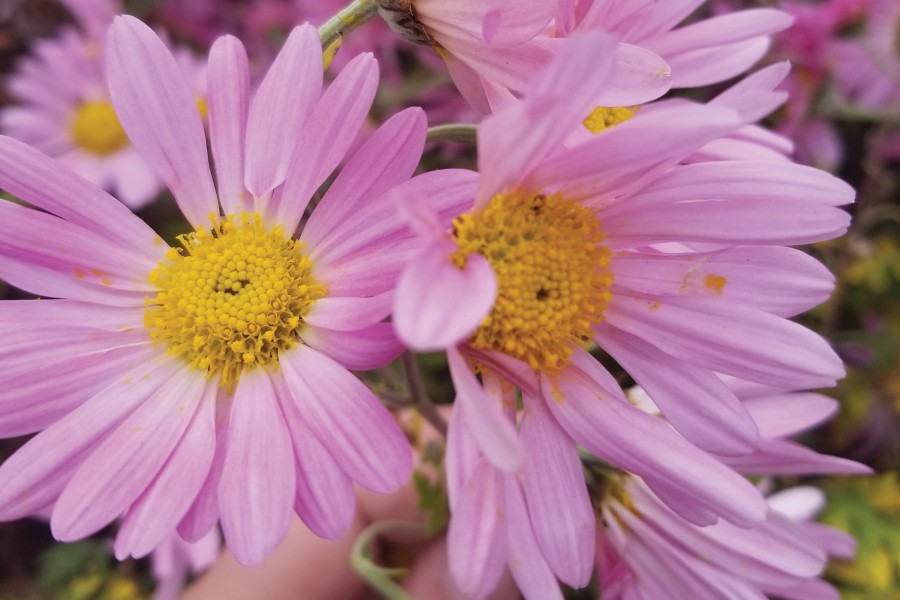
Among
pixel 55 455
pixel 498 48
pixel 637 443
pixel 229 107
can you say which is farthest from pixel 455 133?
pixel 55 455

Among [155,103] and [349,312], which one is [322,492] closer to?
[349,312]

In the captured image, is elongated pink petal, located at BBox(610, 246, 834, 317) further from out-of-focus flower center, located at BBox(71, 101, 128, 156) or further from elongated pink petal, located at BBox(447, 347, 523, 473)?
out-of-focus flower center, located at BBox(71, 101, 128, 156)

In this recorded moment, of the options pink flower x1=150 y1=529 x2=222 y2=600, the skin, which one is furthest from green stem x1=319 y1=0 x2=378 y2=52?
pink flower x1=150 y1=529 x2=222 y2=600

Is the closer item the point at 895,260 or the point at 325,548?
the point at 325,548

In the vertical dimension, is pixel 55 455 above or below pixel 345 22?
below

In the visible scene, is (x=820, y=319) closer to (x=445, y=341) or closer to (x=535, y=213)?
(x=535, y=213)

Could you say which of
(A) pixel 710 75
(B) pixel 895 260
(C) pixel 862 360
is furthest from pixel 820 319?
(A) pixel 710 75
